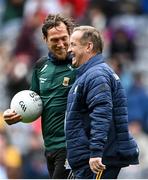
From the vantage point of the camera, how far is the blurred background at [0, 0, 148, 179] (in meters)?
13.2

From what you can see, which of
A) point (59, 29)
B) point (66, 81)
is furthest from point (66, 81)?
point (59, 29)

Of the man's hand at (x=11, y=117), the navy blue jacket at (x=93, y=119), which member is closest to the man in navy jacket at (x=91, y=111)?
the navy blue jacket at (x=93, y=119)

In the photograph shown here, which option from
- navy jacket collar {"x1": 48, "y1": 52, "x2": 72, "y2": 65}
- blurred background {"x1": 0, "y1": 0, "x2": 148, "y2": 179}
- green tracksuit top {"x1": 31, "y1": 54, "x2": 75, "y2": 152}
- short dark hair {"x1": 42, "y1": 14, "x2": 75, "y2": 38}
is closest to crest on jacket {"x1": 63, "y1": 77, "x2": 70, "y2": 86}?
green tracksuit top {"x1": 31, "y1": 54, "x2": 75, "y2": 152}

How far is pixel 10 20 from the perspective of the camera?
54.2 feet

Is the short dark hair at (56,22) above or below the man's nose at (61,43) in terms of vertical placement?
above

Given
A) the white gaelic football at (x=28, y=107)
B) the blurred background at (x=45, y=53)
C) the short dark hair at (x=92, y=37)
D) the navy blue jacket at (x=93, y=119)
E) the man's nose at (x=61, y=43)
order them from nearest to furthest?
the navy blue jacket at (x=93, y=119) → the short dark hair at (x=92, y=37) → the man's nose at (x=61, y=43) → the white gaelic football at (x=28, y=107) → the blurred background at (x=45, y=53)

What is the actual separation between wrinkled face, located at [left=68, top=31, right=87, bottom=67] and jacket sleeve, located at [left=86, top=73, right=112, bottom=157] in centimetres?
26

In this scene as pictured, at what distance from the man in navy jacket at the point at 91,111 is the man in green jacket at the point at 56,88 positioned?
2.00 feet

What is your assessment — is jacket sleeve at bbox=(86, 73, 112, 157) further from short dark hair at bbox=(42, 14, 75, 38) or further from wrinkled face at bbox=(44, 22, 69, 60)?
short dark hair at bbox=(42, 14, 75, 38)

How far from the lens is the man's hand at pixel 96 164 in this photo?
22.7 ft

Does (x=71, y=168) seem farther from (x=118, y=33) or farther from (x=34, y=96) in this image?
(x=118, y=33)

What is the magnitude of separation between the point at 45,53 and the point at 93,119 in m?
8.79

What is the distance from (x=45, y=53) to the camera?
51.6 feet

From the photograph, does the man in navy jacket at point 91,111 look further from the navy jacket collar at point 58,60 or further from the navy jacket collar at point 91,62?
the navy jacket collar at point 58,60
